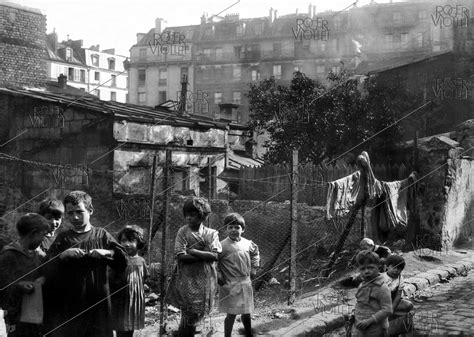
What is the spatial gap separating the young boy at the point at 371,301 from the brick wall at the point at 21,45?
68.9 ft

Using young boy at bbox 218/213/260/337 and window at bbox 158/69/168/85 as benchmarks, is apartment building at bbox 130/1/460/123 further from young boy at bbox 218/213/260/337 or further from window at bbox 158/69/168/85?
young boy at bbox 218/213/260/337

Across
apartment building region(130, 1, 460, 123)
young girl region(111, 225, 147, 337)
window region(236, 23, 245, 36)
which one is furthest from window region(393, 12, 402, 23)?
young girl region(111, 225, 147, 337)

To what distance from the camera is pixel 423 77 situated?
26.8 metres

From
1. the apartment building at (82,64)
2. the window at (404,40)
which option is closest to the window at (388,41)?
the window at (404,40)

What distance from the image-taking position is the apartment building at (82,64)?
5220 cm

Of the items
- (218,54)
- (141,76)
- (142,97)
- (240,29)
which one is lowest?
(142,97)

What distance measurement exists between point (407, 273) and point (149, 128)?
10.9m

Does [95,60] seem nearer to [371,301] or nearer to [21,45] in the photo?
[21,45]

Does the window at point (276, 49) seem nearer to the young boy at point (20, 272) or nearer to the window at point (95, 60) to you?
the window at point (95, 60)

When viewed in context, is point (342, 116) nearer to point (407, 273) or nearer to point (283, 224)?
point (283, 224)

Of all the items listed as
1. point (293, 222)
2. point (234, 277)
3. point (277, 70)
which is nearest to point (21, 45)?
point (293, 222)

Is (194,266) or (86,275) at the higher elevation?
(86,275)

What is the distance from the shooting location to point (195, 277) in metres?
5.61

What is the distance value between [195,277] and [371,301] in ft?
5.62
